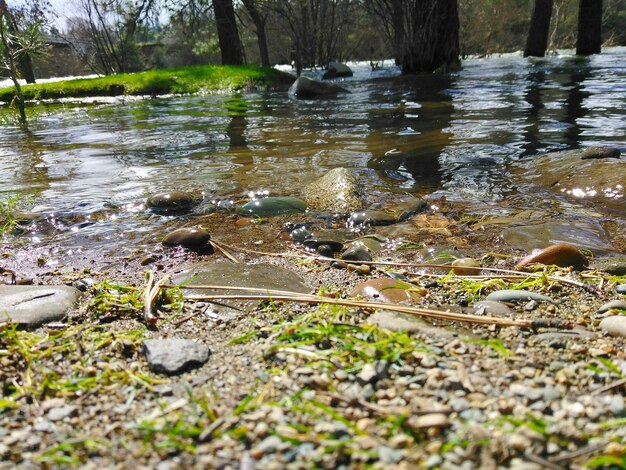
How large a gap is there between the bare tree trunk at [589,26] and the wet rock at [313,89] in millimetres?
10623

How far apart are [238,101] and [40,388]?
10182mm

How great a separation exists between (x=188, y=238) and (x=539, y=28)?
18467mm

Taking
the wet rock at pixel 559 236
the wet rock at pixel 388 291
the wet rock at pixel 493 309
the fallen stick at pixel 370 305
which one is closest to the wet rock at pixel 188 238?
the fallen stick at pixel 370 305

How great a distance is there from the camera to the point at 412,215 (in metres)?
3.42

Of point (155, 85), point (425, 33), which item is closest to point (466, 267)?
point (425, 33)

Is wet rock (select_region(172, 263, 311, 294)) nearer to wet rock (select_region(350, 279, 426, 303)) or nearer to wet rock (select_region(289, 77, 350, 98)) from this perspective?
wet rock (select_region(350, 279, 426, 303))

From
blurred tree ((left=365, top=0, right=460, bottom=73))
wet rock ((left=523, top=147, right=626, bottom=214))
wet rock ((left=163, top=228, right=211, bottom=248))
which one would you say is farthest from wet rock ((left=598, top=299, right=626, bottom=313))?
blurred tree ((left=365, top=0, right=460, bottom=73))

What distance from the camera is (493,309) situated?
1.80m

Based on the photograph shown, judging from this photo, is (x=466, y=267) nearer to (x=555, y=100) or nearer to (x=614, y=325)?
(x=614, y=325)

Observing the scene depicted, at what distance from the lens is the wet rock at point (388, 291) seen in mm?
1997

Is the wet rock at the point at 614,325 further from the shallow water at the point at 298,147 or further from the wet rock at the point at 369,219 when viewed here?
the shallow water at the point at 298,147

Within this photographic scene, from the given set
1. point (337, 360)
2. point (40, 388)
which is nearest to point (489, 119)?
point (337, 360)

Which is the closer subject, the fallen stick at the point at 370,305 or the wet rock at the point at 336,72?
the fallen stick at the point at 370,305

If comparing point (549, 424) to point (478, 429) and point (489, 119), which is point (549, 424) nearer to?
point (478, 429)
